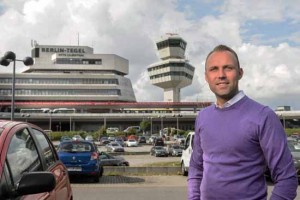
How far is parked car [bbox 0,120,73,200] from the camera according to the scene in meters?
3.33

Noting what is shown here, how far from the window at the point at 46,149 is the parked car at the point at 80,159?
9751 millimetres

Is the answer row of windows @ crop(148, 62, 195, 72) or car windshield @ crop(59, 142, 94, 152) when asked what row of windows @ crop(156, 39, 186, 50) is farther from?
car windshield @ crop(59, 142, 94, 152)

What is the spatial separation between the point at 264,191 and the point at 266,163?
181mm

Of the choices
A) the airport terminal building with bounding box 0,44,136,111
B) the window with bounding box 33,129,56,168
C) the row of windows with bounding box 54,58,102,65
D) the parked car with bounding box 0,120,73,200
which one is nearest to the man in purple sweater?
the parked car with bounding box 0,120,73,200

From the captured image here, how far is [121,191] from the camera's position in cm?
1310

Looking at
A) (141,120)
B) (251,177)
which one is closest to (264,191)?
(251,177)

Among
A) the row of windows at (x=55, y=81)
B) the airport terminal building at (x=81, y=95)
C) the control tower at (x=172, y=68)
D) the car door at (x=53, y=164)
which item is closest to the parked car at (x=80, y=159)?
the car door at (x=53, y=164)

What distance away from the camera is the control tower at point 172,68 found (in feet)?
492

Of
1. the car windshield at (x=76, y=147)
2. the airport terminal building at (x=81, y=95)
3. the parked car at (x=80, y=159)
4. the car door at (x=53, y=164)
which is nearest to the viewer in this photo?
the car door at (x=53, y=164)

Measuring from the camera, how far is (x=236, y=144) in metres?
3.18

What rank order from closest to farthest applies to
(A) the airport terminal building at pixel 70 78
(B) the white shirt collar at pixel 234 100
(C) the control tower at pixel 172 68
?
(B) the white shirt collar at pixel 234 100 < (A) the airport terminal building at pixel 70 78 < (C) the control tower at pixel 172 68

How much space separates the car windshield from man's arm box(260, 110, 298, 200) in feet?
42.6

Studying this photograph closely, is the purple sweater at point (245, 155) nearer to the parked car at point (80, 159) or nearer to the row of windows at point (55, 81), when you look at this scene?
the parked car at point (80, 159)

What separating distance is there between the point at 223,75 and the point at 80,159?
40.9 feet
